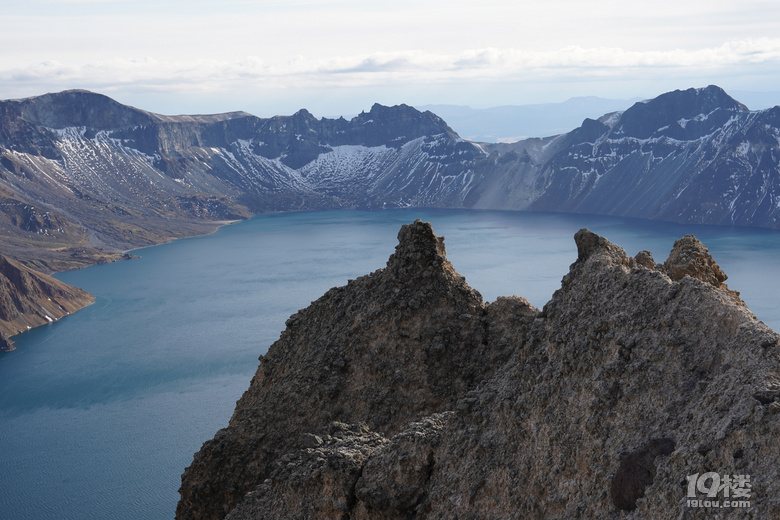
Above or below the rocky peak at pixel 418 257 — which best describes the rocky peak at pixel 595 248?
above

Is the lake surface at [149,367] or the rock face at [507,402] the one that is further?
the lake surface at [149,367]

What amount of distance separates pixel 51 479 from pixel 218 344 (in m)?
47.1

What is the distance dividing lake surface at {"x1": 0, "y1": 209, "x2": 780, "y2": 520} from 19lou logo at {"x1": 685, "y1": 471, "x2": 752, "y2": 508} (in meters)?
57.3

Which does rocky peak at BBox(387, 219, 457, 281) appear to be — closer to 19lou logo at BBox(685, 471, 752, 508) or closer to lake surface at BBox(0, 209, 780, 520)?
19lou logo at BBox(685, 471, 752, 508)

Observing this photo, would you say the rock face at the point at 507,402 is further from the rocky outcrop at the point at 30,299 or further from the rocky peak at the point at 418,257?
the rocky outcrop at the point at 30,299

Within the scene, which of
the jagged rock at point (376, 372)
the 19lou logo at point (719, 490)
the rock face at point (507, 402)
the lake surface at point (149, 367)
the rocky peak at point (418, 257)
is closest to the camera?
the 19lou logo at point (719, 490)

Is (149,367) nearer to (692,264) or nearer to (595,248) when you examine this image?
(595,248)

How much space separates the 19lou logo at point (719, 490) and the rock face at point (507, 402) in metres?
0.05

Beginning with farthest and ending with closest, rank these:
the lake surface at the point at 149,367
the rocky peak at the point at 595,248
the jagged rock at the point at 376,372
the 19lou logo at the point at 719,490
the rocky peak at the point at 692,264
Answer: the lake surface at the point at 149,367 < the jagged rock at the point at 376,372 < the rocky peak at the point at 692,264 < the rocky peak at the point at 595,248 < the 19lou logo at the point at 719,490

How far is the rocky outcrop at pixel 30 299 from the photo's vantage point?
149000 millimetres

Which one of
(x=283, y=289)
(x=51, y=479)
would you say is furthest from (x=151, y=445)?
(x=283, y=289)

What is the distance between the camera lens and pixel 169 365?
109m

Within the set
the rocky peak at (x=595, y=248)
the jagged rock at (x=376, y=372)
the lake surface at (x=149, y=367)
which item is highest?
the rocky peak at (x=595, y=248)

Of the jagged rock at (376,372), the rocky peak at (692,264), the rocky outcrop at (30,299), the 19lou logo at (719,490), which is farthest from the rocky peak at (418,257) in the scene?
the rocky outcrop at (30,299)
